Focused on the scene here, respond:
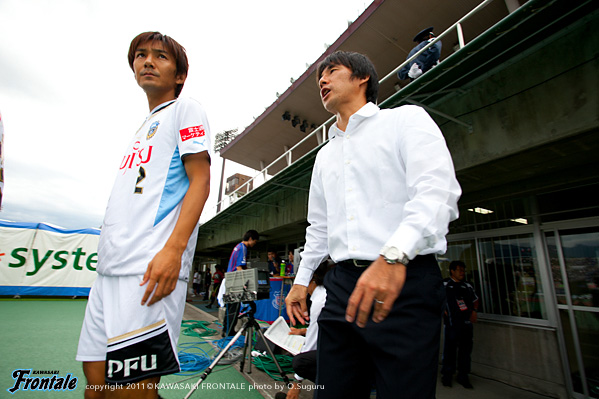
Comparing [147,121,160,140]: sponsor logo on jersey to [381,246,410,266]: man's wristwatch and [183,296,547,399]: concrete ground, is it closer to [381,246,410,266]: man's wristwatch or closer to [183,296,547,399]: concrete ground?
[381,246,410,266]: man's wristwatch

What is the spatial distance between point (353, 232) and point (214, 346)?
5321mm

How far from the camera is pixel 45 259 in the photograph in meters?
10.8

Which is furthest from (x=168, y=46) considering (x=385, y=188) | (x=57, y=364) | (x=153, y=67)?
(x=57, y=364)

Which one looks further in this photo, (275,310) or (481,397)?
(275,310)

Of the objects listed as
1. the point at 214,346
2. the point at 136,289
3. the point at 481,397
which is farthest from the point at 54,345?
the point at 481,397

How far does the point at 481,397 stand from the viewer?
4.14 metres

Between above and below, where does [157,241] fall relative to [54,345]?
above

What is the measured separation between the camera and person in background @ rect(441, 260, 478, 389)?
15.2 ft

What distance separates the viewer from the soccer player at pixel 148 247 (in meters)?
0.95

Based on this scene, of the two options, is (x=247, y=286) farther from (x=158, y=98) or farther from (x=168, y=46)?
(x=168, y=46)

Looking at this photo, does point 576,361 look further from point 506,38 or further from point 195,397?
point 195,397

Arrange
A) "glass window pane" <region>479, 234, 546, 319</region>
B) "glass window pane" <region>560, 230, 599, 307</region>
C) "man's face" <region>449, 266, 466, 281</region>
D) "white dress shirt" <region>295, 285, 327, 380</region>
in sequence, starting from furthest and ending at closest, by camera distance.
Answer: "man's face" <region>449, 266, 466, 281</region> → "glass window pane" <region>479, 234, 546, 319</region> → "glass window pane" <region>560, 230, 599, 307</region> → "white dress shirt" <region>295, 285, 327, 380</region>

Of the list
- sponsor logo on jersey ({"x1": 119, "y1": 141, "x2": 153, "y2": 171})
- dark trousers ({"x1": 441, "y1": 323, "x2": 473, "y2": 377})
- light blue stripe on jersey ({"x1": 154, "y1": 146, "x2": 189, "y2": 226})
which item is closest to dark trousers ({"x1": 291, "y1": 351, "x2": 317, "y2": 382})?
light blue stripe on jersey ({"x1": 154, "y1": 146, "x2": 189, "y2": 226})

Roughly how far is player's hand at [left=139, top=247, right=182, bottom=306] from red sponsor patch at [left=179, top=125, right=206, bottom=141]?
501 mm
